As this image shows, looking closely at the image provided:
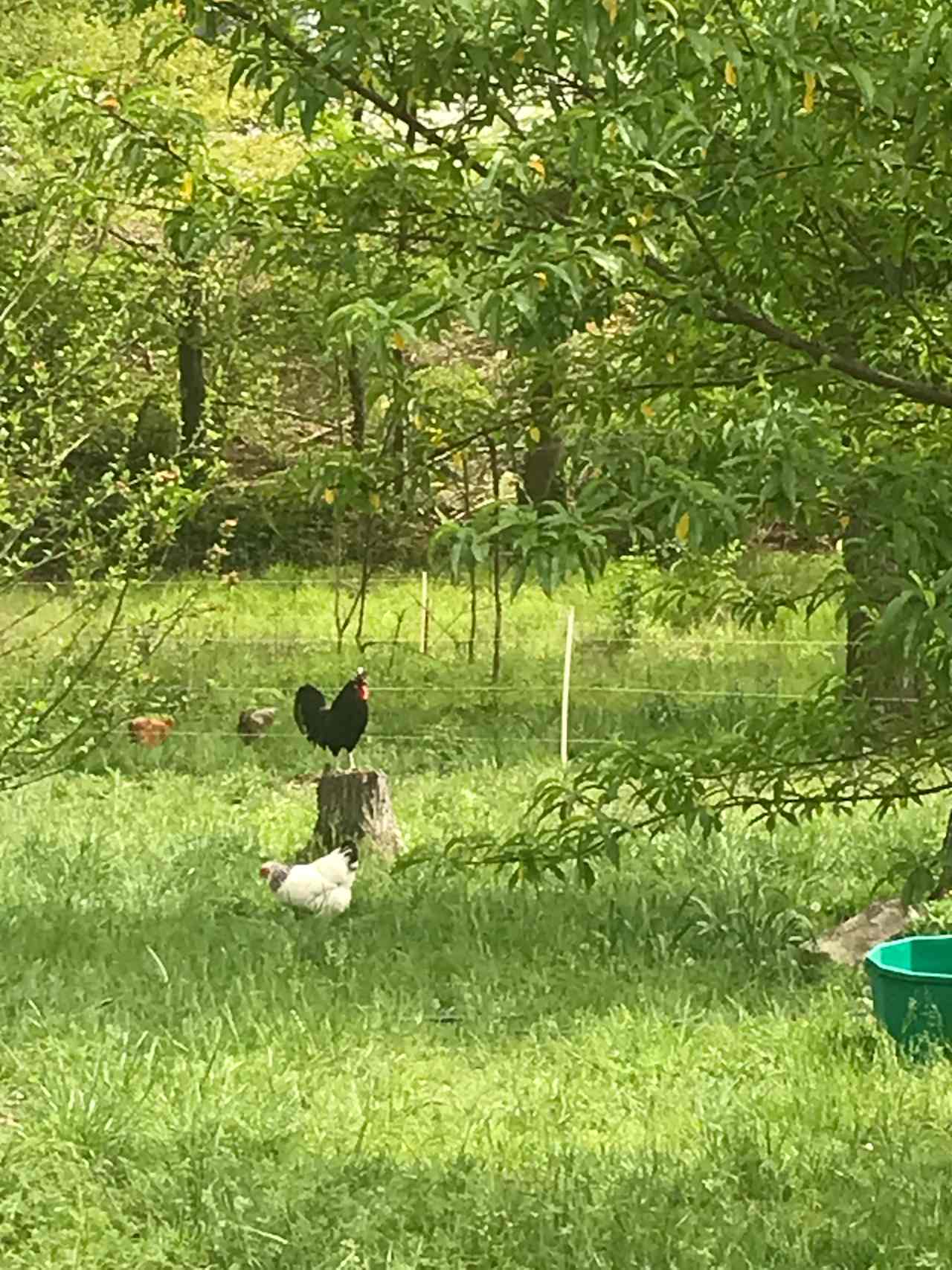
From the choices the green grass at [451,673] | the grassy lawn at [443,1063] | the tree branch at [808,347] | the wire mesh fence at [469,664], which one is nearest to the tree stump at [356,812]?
the grassy lawn at [443,1063]

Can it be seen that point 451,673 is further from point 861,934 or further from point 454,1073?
point 454,1073

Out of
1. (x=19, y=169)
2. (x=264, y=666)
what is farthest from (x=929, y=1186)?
(x=264, y=666)

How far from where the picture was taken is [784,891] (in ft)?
Result: 24.8

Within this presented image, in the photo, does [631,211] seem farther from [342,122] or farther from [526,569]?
[342,122]

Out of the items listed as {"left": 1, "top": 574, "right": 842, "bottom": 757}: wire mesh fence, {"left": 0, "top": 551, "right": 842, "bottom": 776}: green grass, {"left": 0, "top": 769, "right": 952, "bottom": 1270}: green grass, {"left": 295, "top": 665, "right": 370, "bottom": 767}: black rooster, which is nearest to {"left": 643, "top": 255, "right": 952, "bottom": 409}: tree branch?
{"left": 0, "top": 769, "right": 952, "bottom": 1270}: green grass

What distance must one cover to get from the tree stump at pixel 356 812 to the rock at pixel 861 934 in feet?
7.77

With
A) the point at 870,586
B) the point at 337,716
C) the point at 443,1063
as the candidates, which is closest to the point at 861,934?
the point at 443,1063

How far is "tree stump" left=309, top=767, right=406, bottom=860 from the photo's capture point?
8.65 meters

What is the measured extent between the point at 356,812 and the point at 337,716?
1.71 meters

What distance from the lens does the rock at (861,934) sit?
6840 mm

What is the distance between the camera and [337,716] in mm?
10305

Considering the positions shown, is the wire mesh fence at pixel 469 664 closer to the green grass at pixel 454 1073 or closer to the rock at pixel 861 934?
the green grass at pixel 454 1073

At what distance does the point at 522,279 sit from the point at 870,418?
1187 millimetres

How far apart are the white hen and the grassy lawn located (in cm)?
10
